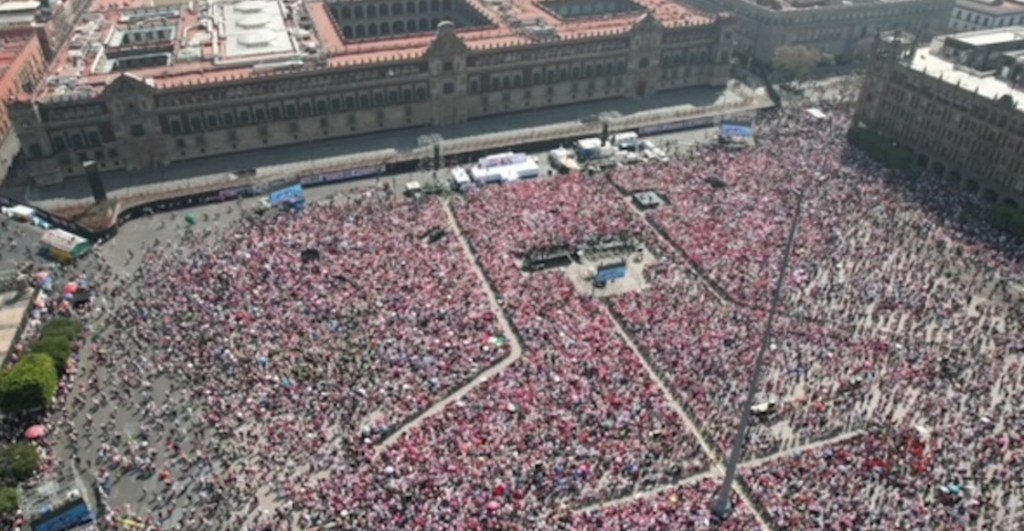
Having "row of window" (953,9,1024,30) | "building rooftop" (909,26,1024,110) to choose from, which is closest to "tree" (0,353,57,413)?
"building rooftop" (909,26,1024,110)

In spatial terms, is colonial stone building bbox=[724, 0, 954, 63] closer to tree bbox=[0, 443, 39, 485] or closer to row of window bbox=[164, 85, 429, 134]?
row of window bbox=[164, 85, 429, 134]

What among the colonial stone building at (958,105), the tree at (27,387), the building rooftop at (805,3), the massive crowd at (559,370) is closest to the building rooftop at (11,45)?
the massive crowd at (559,370)

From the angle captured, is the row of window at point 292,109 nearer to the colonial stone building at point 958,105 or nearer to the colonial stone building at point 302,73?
the colonial stone building at point 302,73

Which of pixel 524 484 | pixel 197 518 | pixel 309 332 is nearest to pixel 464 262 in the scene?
pixel 309 332

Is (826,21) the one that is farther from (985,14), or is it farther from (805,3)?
(985,14)

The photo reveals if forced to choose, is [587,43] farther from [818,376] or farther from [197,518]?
[197,518]

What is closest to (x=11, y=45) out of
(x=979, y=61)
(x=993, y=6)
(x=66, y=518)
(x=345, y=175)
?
(x=345, y=175)
